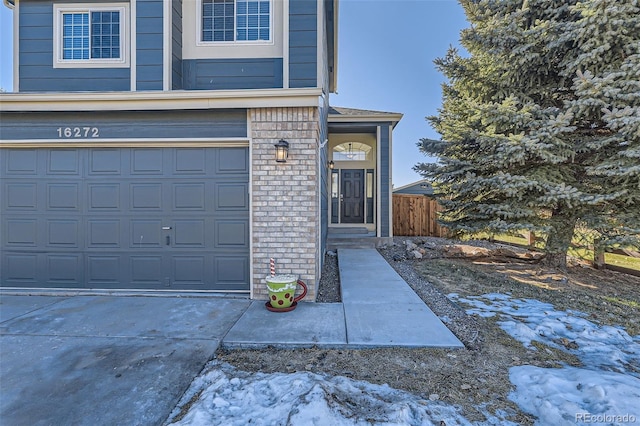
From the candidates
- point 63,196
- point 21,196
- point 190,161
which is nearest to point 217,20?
point 190,161

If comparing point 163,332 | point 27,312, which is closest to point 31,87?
point 27,312

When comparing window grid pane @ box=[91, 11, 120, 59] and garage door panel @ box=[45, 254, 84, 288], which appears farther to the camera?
window grid pane @ box=[91, 11, 120, 59]

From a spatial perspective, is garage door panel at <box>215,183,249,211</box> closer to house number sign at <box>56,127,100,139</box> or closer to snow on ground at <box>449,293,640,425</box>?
house number sign at <box>56,127,100,139</box>

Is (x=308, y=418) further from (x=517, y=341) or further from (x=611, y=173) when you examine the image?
(x=611, y=173)

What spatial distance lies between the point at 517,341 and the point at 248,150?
4120 millimetres

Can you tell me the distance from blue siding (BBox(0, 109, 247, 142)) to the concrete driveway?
8.07 feet

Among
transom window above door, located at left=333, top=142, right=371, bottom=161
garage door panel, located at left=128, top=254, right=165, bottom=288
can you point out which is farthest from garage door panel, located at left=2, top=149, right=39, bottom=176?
transom window above door, located at left=333, top=142, right=371, bottom=161

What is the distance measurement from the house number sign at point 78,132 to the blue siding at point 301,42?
10.2 ft

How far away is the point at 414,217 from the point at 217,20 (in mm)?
9412

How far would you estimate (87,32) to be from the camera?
511 cm

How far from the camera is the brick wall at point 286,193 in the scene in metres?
4.18

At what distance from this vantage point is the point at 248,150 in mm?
4367

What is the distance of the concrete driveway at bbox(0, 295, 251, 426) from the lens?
6.85 ft

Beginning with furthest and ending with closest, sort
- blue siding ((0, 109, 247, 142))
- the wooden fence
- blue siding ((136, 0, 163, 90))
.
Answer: the wooden fence → blue siding ((136, 0, 163, 90)) → blue siding ((0, 109, 247, 142))
